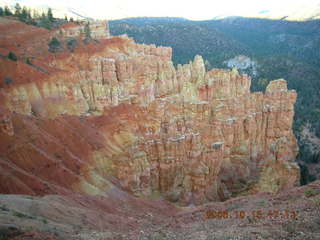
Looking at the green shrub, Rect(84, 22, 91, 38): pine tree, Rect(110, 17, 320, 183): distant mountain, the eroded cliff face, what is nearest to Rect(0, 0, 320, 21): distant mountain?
Rect(110, 17, 320, 183): distant mountain

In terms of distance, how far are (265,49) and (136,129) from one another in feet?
328

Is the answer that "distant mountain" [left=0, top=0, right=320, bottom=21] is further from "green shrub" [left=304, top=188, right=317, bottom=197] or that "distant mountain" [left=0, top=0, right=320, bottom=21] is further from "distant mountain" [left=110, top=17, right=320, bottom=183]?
"green shrub" [left=304, top=188, right=317, bottom=197]

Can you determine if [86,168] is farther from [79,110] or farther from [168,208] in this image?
[79,110]

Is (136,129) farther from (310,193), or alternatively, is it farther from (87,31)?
(310,193)

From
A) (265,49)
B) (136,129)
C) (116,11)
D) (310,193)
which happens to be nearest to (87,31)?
(136,129)

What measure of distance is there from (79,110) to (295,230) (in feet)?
76.0

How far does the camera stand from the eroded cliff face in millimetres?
20891

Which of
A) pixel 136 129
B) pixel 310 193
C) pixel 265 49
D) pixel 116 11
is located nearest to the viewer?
pixel 310 193

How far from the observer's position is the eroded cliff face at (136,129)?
822 inches

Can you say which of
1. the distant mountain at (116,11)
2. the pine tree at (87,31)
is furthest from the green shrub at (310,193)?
the distant mountain at (116,11)

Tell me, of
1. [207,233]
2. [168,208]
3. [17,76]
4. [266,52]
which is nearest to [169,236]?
[207,233]

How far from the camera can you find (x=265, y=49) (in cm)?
11688

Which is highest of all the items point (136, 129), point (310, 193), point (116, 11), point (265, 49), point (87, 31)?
point (116, 11)

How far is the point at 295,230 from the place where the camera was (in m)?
9.42
